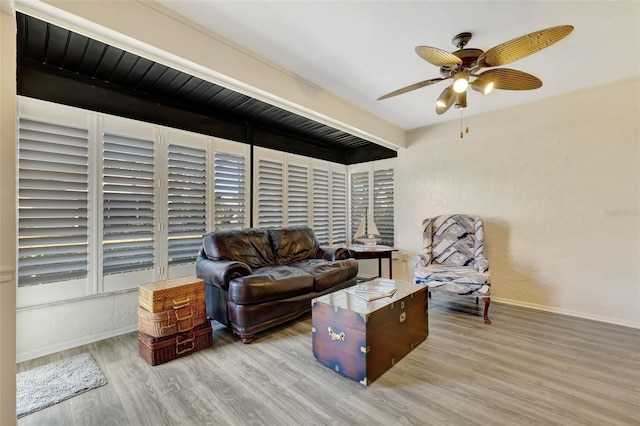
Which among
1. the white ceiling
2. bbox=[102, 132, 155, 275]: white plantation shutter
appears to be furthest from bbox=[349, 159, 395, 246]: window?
bbox=[102, 132, 155, 275]: white plantation shutter

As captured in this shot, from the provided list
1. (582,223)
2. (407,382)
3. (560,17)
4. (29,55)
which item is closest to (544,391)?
(407,382)

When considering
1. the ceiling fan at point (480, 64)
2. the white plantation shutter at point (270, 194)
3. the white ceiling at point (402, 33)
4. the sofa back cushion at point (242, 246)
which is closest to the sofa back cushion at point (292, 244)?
the sofa back cushion at point (242, 246)

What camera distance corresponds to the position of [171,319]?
85.9 inches

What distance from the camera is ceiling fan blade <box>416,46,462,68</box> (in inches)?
68.8

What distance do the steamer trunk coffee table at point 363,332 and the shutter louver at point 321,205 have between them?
248cm

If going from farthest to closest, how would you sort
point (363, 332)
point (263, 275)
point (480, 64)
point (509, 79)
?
point (263, 275), point (509, 79), point (480, 64), point (363, 332)

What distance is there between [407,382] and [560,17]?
9.18ft

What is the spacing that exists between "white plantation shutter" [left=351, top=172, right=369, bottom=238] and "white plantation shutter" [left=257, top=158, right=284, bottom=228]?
1.67 meters

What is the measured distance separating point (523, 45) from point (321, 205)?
347 cm

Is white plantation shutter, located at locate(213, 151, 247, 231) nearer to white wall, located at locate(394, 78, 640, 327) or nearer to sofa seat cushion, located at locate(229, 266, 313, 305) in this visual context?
sofa seat cushion, located at locate(229, 266, 313, 305)

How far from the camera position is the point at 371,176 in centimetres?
499

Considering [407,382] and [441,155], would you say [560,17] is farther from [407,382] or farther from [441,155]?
[407,382]

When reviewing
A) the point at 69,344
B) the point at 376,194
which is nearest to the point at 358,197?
the point at 376,194

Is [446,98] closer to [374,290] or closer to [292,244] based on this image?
[374,290]
